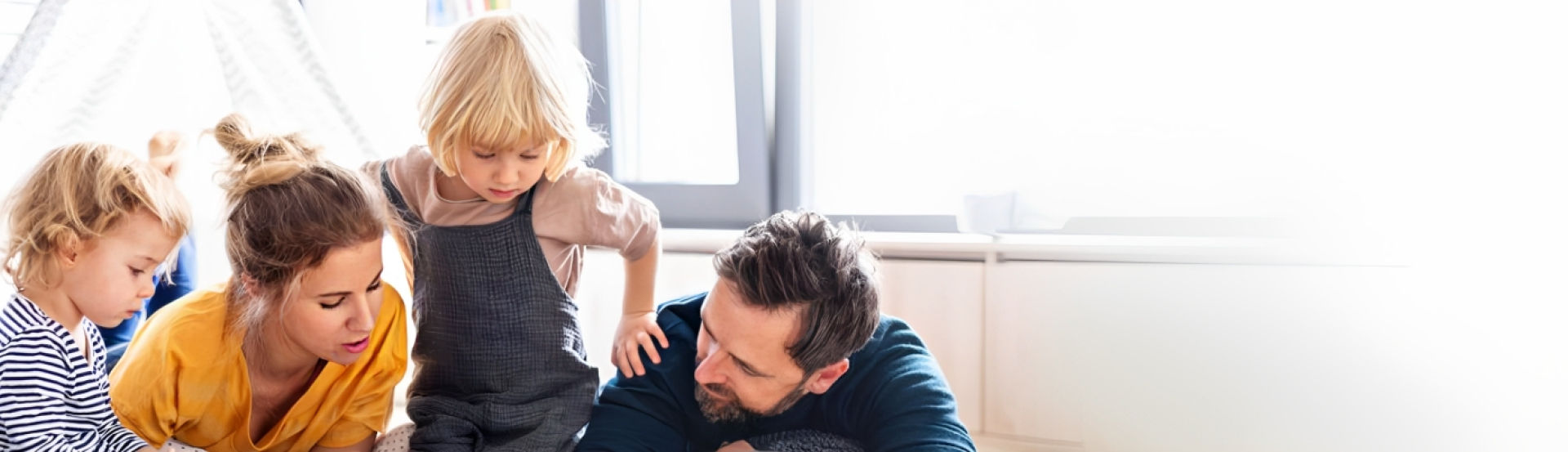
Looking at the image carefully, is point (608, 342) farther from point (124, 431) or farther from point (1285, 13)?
point (1285, 13)

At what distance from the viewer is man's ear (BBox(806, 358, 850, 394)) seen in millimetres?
1552

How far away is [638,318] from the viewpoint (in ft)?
5.42

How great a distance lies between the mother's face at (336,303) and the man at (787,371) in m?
0.33

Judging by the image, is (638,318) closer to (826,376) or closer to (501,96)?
(826,376)

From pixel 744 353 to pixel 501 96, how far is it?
45 centimetres

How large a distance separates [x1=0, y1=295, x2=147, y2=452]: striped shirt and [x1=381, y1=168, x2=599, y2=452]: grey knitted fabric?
0.38 m

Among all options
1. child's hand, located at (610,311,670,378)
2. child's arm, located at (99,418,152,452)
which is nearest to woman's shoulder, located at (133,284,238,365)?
child's arm, located at (99,418,152,452)

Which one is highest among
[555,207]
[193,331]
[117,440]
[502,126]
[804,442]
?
[502,126]

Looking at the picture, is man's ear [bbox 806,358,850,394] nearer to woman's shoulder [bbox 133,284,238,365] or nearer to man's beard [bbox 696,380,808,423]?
man's beard [bbox 696,380,808,423]

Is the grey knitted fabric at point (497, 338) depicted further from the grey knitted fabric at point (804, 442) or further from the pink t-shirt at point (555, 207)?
the grey knitted fabric at point (804, 442)

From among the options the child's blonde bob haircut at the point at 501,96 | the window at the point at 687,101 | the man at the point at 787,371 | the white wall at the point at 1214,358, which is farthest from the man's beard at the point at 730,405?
the window at the point at 687,101

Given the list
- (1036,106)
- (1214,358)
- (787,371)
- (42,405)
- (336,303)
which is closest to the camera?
(42,405)

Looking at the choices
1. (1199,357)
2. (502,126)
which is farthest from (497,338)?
(1199,357)

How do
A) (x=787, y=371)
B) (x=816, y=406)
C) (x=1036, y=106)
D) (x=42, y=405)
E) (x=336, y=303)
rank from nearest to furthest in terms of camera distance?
(x=42, y=405), (x=336, y=303), (x=787, y=371), (x=816, y=406), (x=1036, y=106)
